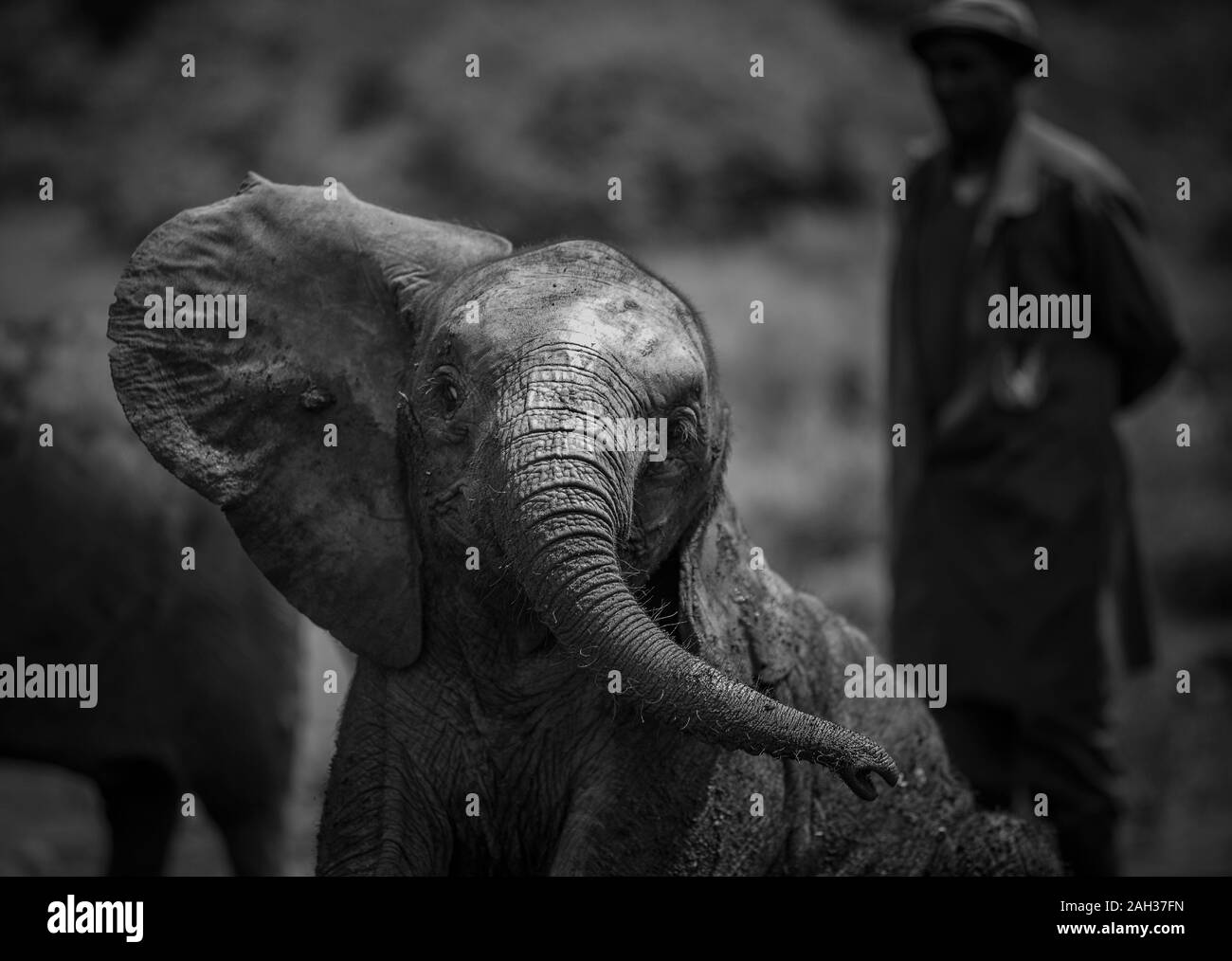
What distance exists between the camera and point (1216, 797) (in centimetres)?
1127

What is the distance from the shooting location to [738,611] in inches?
216

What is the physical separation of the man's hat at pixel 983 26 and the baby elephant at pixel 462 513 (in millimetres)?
3705

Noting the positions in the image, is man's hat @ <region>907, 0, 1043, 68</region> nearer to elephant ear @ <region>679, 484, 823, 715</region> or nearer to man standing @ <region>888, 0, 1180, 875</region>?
man standing @ <region>888, 0, 1180, 875</region>

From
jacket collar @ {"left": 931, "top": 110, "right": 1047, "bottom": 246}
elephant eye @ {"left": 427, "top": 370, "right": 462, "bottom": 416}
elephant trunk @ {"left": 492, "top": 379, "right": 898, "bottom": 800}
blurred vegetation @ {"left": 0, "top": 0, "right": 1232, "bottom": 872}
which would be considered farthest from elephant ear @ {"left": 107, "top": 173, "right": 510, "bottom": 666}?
blurred vegetation @ {"left": 0, "top": 0, "right": 1232, "bottom": 872}

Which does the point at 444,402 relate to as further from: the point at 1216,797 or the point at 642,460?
the point at 1216,797

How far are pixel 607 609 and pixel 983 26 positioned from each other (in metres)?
4.89

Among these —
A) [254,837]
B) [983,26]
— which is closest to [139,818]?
[254,837]

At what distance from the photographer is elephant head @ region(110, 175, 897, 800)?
15.5ft

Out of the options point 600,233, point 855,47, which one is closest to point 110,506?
point 600,233

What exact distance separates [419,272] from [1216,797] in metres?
7.17

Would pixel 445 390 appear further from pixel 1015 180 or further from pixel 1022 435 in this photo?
pixel 1015 180

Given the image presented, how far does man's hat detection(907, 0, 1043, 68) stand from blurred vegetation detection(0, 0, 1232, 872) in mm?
6115

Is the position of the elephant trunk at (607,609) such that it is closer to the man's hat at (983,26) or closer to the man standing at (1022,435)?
the man standing at (1022,435)
